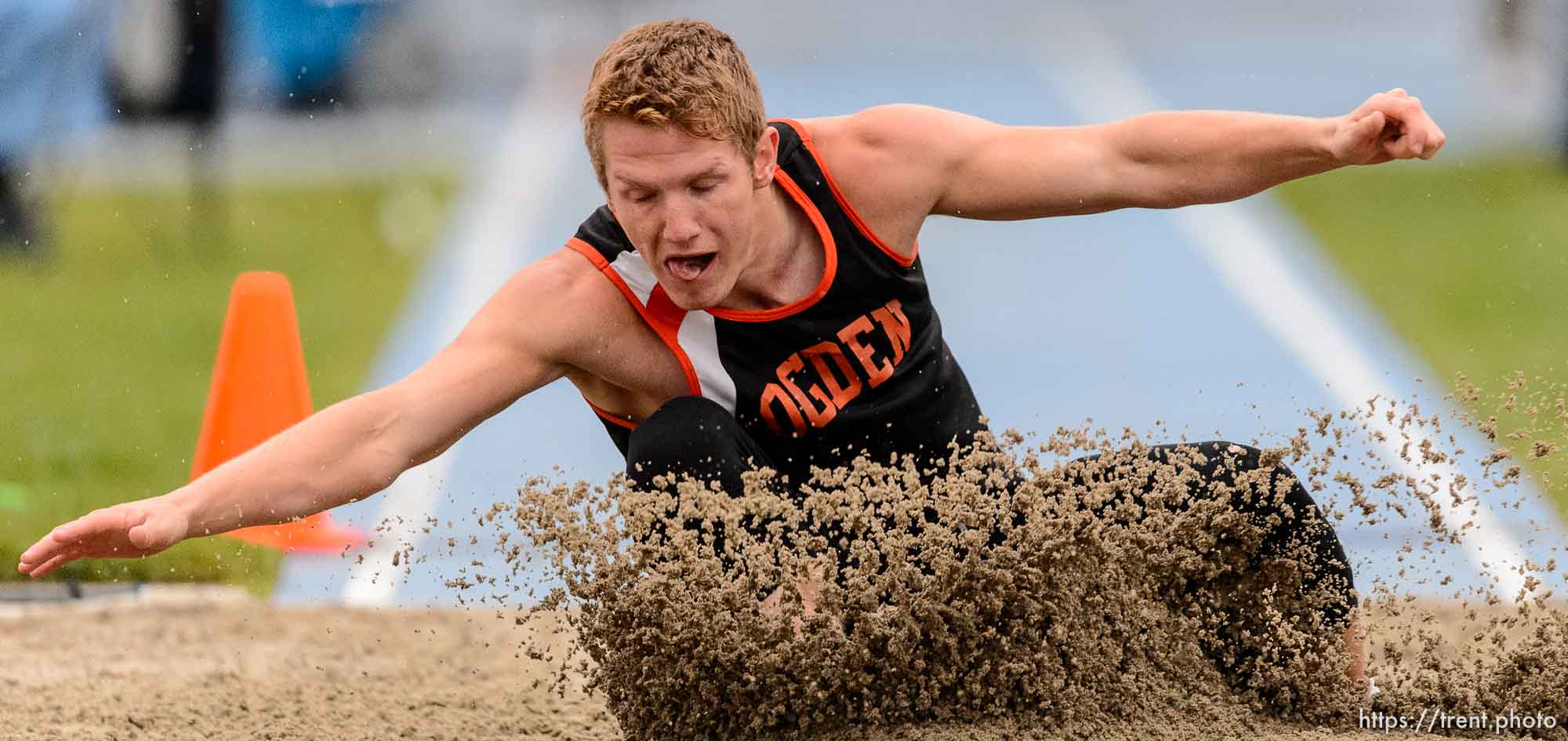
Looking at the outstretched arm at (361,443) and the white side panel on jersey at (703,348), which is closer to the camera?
the outstretched arm at (361,443)

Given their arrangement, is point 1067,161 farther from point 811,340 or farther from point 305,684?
point 305,684

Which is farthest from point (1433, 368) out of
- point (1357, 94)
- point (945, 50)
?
point (945, 50)

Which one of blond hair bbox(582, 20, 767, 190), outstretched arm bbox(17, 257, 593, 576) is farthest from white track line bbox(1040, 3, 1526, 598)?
outstretched arm bbox(17, 257, 593, 576)

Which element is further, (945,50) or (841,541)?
(945,50)

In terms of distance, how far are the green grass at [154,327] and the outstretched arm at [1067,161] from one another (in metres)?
3.12

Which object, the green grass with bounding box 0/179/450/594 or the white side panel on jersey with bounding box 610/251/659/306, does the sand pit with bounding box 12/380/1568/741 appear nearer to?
the white side panel on jersey with bounding box 610/251/659/306

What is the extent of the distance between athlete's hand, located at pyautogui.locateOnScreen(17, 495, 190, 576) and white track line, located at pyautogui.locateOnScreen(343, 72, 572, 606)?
0.63 metres

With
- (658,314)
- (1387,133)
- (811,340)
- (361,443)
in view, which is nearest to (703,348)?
(658,314)

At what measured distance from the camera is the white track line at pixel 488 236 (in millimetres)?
6836

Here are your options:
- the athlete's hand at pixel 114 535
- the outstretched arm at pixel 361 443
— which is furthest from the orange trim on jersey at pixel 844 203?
the athlete's hand at pixel 114 535

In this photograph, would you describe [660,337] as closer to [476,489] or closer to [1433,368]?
[476,489]

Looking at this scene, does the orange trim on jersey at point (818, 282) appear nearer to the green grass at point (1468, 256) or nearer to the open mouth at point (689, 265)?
the open mouth at point (689, 265)

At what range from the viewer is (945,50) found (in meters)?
21.3

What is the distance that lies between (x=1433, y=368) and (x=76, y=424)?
618cm
